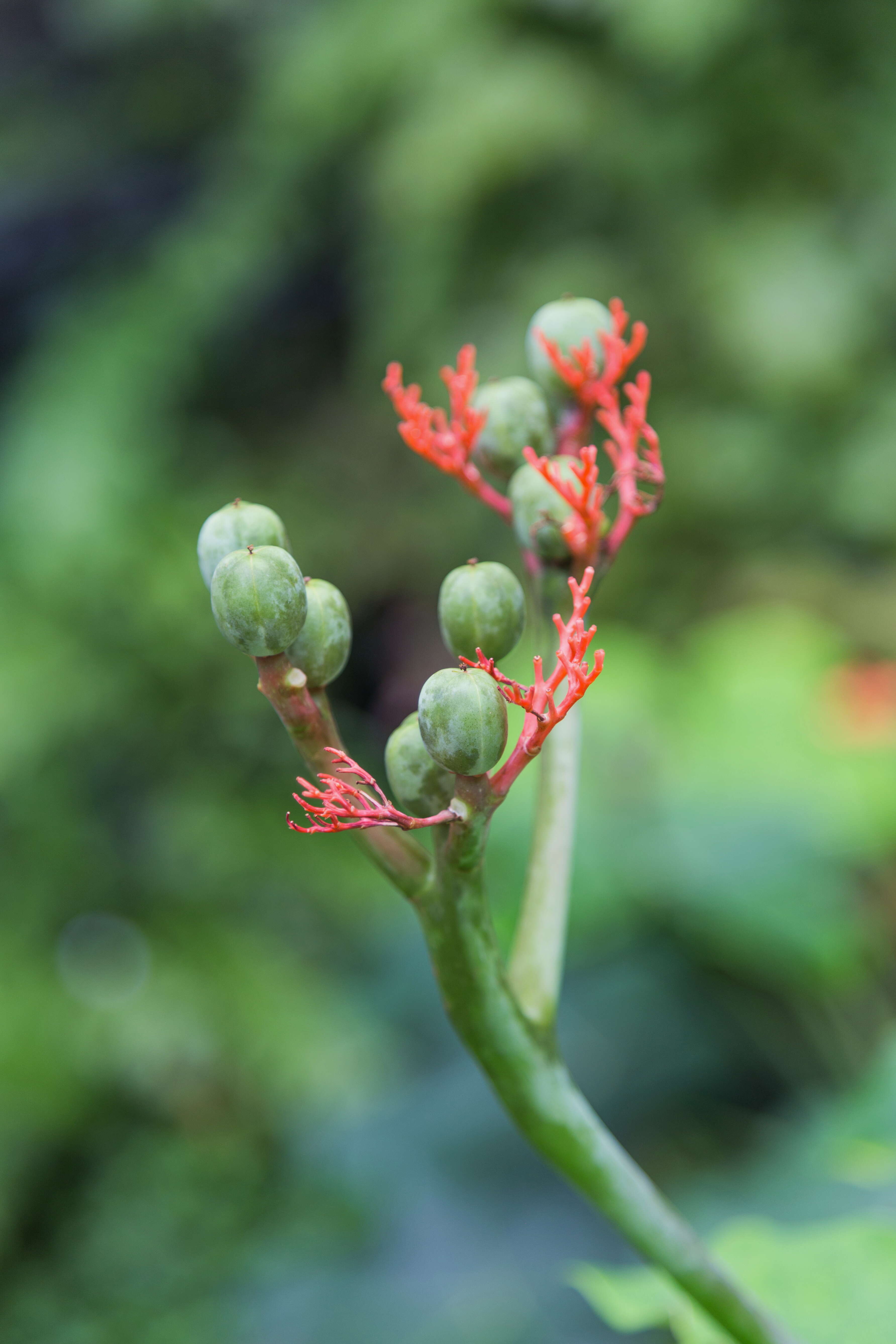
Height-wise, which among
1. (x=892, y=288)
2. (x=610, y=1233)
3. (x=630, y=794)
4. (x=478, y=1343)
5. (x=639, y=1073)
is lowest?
(x=478, y=1343)

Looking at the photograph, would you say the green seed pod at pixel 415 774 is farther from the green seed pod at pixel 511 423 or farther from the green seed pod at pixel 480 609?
the green seed pod at pixel 511 423

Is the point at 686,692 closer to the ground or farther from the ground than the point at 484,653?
farther from the ground

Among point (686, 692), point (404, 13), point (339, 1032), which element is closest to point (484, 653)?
point (686, 692)

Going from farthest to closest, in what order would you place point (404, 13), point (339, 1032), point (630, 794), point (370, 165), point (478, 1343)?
point (370, 165) → point (404, 13) → point (339, 1032) → point (630, 794) → point (478, 1343)

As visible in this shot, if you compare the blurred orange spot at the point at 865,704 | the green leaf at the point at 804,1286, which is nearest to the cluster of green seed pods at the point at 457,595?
the green leaf at the point at 804,1286

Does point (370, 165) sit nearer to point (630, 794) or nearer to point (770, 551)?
point (770, 551)

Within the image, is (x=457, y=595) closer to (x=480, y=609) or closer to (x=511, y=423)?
(x=480, y=609)
